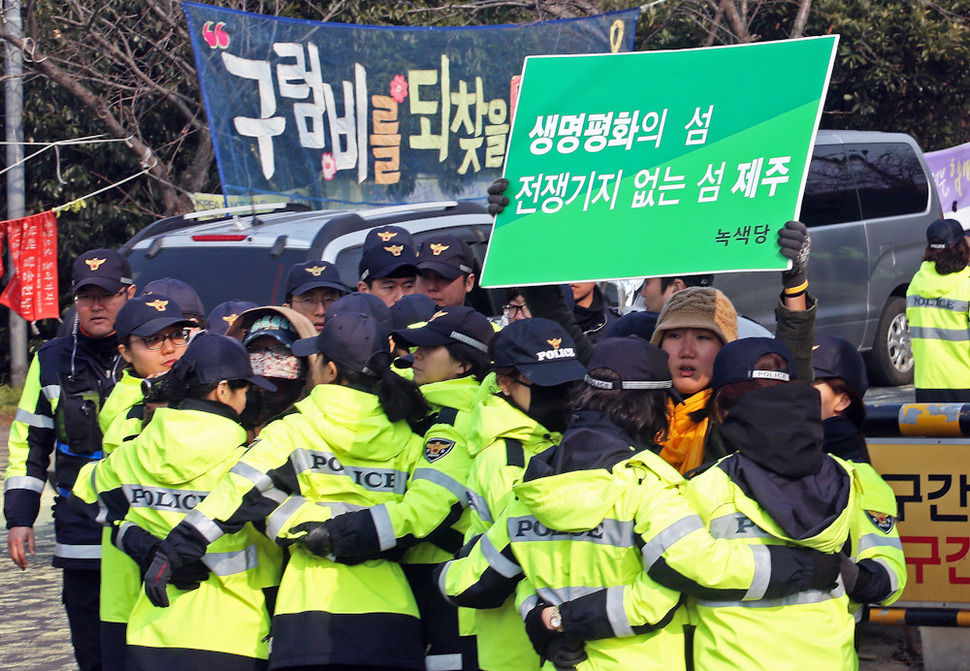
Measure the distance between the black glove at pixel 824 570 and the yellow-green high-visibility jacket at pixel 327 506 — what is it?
52.7 inches

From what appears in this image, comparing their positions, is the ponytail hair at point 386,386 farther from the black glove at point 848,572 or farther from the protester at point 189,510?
the black glove at point 848,572

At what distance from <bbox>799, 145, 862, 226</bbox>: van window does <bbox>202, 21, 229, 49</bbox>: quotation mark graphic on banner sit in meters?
5.06

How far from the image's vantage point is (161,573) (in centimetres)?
323

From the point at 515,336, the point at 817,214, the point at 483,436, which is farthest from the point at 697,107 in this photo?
the point at 817,214

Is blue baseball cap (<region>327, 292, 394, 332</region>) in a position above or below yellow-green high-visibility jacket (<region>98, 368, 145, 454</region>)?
above

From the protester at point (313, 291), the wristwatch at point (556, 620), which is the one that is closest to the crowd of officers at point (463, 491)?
the wristwatch at point (556, 620)

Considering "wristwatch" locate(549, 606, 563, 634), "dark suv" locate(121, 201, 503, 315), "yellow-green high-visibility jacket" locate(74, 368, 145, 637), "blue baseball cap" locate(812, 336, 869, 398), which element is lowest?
"dark suv" locate(121, 201, 503, 315)

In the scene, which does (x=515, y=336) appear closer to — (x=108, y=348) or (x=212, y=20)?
(x=108, y=348)

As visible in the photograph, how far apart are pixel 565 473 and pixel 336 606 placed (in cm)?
108

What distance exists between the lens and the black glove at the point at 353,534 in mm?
3381

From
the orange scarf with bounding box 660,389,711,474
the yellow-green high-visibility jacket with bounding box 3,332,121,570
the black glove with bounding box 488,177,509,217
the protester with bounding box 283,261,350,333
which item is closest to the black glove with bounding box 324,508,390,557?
the orange scarf with bounding box 660,389,711,474

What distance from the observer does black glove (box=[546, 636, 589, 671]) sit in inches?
110

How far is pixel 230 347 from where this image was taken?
11.7 ft

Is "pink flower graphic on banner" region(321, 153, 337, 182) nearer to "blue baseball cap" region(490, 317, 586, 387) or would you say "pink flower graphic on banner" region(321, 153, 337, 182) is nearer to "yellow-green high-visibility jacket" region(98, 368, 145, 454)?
"yellow-green high-visibility jacket" region(98, 368, 145, 454)
